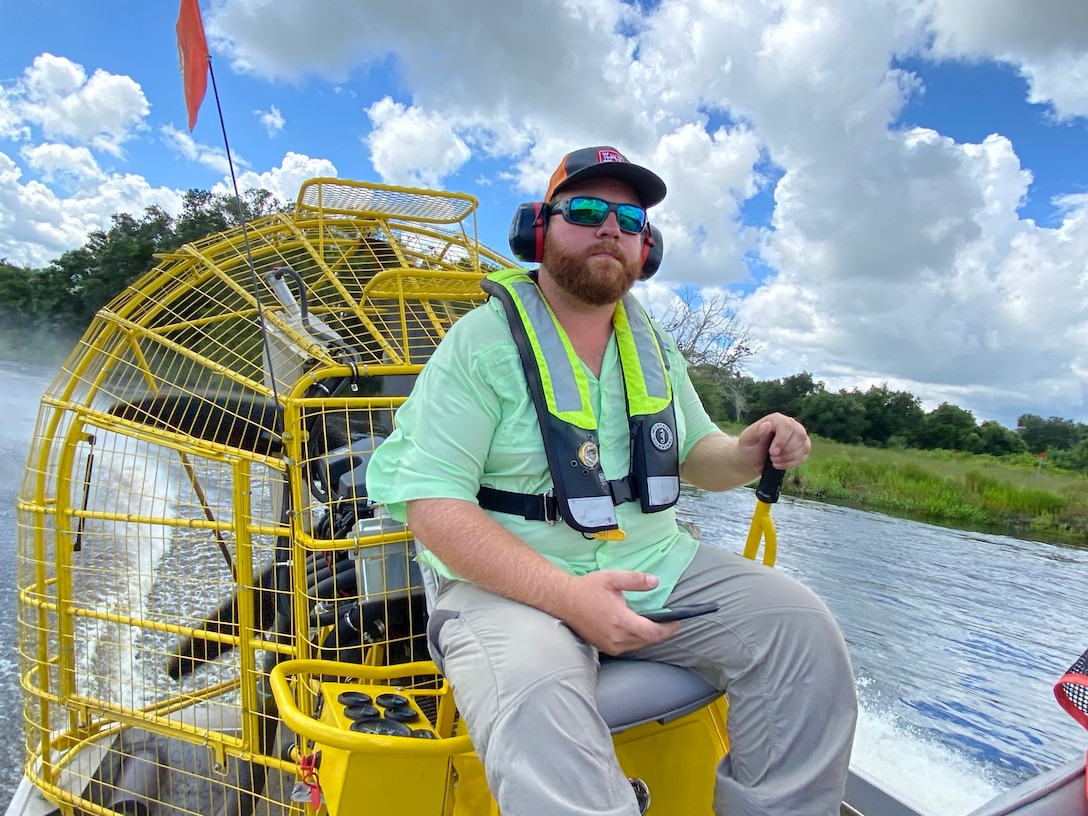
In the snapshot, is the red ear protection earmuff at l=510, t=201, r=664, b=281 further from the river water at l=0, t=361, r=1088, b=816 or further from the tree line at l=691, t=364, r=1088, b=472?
the tree line at l=691, t=364, r=1088, b=472

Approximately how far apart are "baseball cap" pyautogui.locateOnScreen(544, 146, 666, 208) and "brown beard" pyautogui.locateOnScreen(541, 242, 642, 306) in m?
0.18

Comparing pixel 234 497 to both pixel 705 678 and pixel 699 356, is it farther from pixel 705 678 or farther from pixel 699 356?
pixel 699 356

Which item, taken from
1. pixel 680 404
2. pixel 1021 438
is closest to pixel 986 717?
pixel 680 404

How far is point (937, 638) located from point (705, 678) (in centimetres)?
529

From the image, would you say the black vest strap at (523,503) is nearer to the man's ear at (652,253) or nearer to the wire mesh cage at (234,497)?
the wire mesh cage at (234,497)

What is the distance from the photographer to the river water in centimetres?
365

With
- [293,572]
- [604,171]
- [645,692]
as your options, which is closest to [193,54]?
[604,171]

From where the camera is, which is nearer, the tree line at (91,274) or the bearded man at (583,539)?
the bearded man at (583,539)

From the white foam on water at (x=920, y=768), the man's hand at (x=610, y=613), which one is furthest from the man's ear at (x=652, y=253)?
the white foam on water at (x=920, y=768)

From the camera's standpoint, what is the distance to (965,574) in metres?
8.07

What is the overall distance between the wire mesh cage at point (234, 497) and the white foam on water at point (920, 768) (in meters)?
2.53

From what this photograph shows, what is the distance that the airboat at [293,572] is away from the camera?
1451 millimetres

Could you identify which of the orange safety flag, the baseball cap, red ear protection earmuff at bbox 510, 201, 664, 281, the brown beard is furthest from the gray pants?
the orange safety flag

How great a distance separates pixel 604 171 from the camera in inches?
68.5
